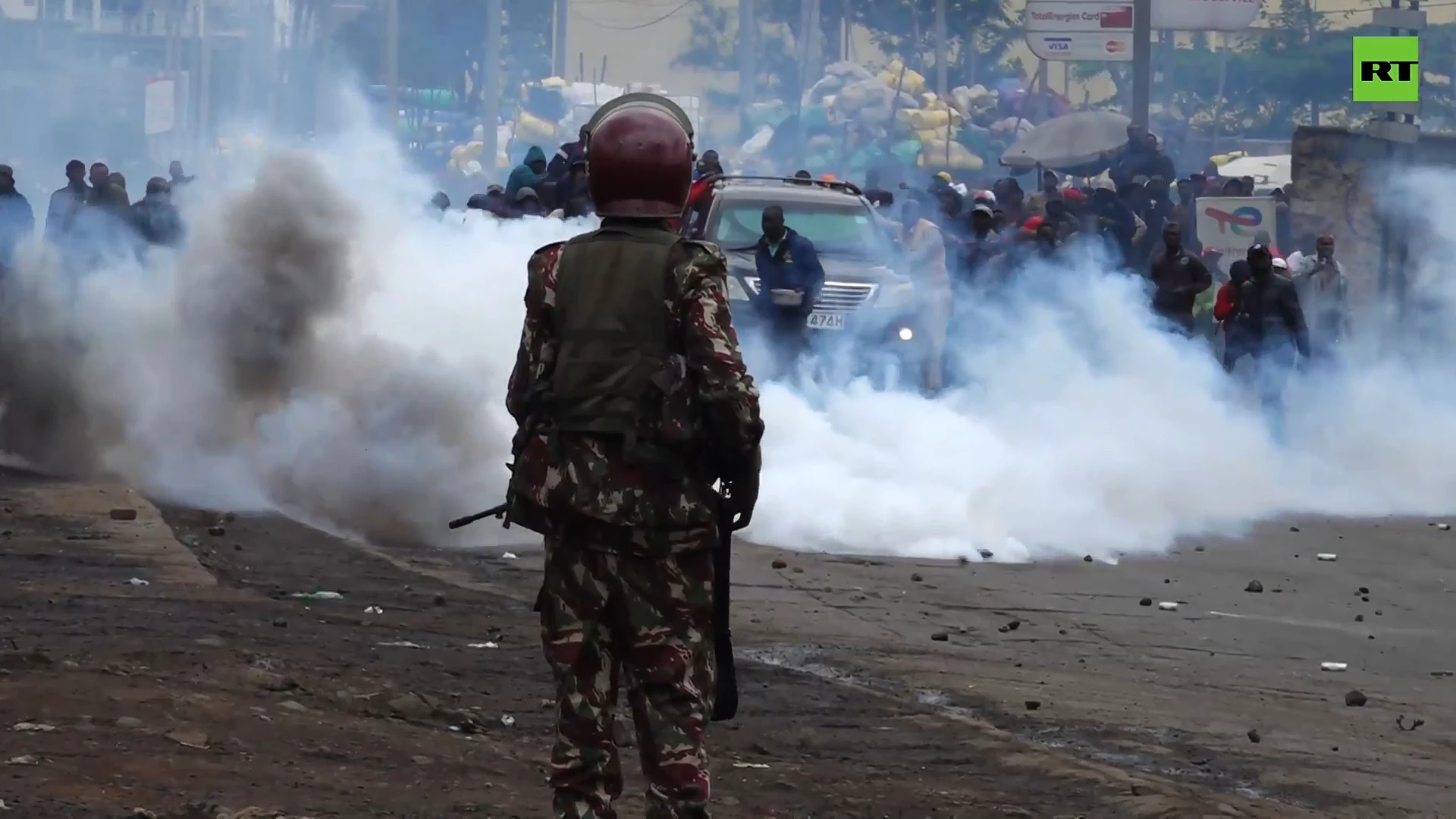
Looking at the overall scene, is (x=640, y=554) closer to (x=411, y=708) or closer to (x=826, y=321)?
(x=411, y=708)

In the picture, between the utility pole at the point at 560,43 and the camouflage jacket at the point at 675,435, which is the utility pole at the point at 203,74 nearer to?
the utility pole at the point at 560,43

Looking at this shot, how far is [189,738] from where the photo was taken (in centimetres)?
608

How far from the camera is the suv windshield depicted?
54.1 ft

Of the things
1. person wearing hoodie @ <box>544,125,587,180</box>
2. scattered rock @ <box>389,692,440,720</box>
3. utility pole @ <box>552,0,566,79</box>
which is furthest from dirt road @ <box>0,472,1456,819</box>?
utility pole @ <box>552,0,566,79</box>

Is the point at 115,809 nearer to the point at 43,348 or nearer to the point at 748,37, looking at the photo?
the point at 43,348

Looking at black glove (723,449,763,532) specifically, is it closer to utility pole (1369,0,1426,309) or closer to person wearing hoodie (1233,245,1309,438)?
→ person wearing hoodie (1233,245,1309,438)

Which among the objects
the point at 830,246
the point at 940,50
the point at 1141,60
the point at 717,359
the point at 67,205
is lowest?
the point at 717,359

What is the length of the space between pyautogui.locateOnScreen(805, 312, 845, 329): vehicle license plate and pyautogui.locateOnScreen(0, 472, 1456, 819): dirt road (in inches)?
207

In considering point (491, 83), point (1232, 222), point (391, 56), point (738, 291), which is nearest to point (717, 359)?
point (738, 291)

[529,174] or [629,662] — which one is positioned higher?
[529,174]

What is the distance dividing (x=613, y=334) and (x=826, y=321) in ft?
38.5

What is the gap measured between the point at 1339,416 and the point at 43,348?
971cm

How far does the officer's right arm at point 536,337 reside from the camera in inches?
186

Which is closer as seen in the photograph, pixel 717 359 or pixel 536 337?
pixel 717 359
